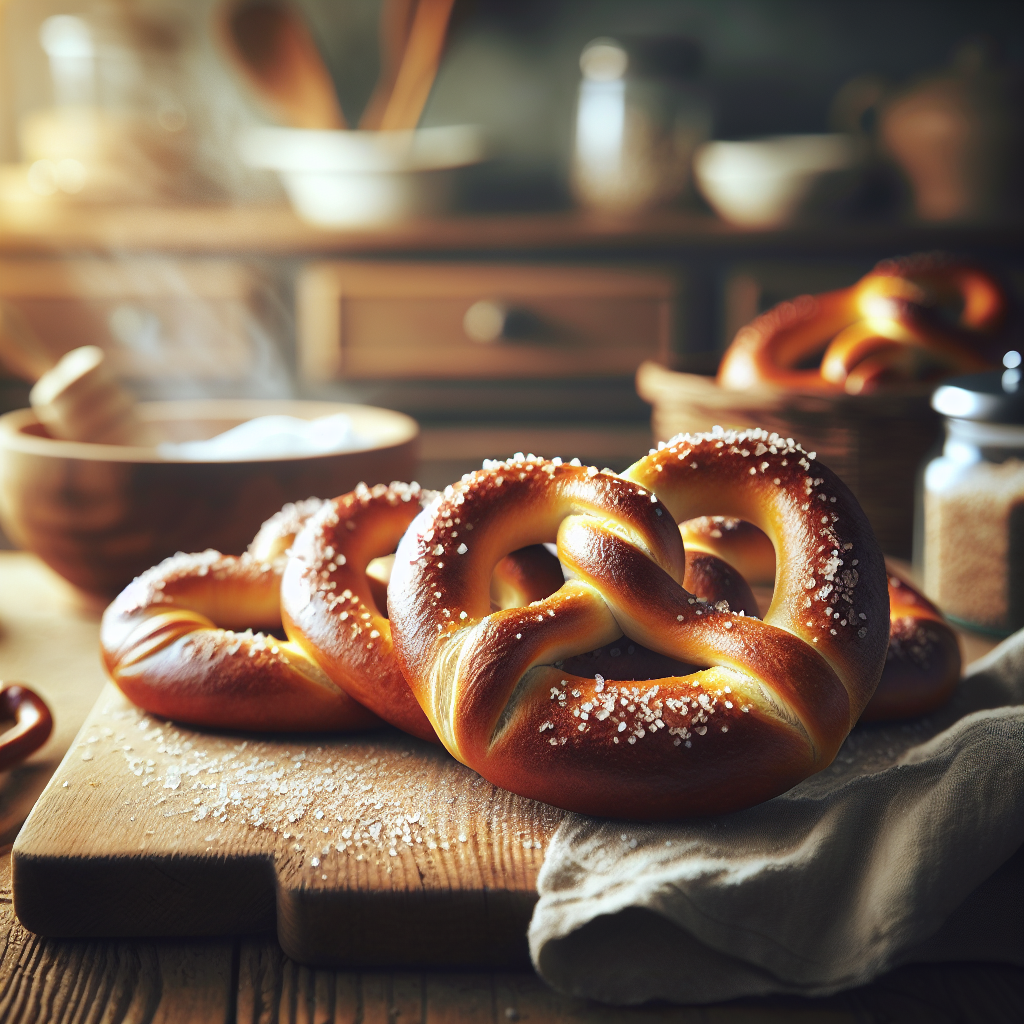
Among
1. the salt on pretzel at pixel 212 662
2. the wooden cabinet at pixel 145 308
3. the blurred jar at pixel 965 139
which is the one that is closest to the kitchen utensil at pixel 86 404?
the salt on pretzel at pixel 212 662

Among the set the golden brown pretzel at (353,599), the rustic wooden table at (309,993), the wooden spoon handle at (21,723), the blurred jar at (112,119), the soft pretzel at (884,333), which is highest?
the blurred jar at (112,119)

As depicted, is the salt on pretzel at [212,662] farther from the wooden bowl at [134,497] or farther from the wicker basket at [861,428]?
the wicker basket at [861,428]

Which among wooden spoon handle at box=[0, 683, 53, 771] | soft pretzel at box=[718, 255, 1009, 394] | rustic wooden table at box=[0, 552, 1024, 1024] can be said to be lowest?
rustic wooden table at box=[0, 552, 1024, 1024]

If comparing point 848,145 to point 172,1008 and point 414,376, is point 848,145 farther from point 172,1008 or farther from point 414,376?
point 172,1008

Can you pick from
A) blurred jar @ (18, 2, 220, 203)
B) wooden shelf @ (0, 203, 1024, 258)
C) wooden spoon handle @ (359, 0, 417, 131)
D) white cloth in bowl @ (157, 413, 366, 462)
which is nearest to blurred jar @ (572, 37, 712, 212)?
wooden shelf @ (0, 203, 1024, 258)

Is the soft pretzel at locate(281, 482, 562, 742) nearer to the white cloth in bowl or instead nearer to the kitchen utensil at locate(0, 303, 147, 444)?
the white cloth in bowl

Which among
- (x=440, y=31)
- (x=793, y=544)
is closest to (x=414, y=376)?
(x=440, y=31)
